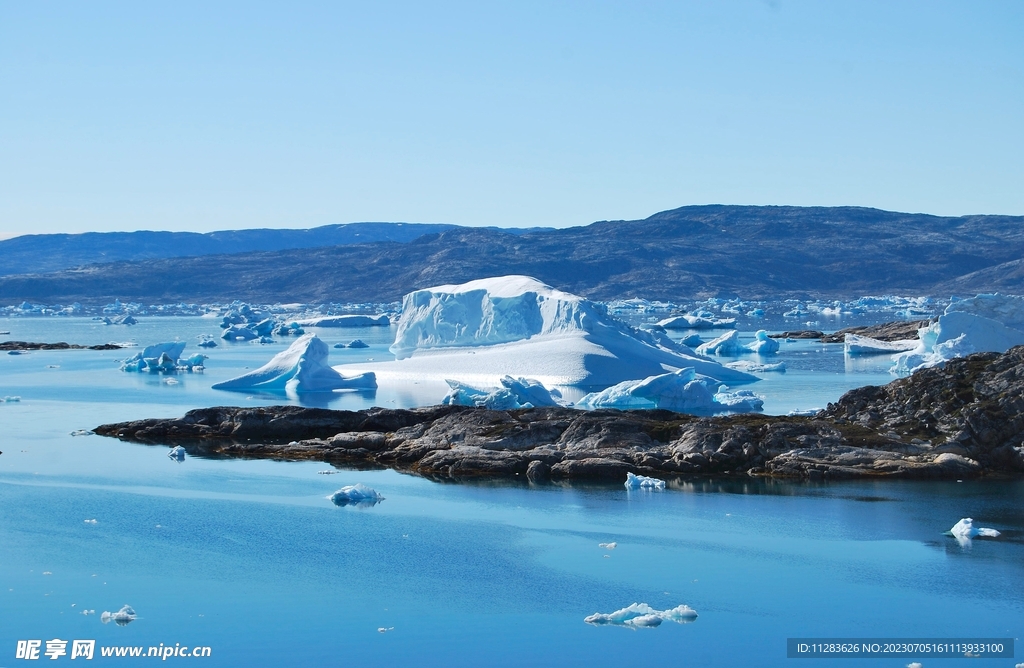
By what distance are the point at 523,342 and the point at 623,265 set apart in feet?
192

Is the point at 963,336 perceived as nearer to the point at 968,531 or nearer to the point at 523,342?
the point at 523,342

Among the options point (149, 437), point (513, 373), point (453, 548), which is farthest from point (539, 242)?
point (453, 548)

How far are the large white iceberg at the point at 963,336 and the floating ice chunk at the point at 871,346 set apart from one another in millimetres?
4143

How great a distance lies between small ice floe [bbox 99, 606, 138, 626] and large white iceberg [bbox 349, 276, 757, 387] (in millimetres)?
13019

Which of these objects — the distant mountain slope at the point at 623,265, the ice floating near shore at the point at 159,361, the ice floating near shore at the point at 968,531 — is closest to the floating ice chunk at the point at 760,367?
the ice floating near shore at the point at 159,361

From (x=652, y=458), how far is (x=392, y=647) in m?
5.47

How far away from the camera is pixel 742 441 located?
11.5 meters

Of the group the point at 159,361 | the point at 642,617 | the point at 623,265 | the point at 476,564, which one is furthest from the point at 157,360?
the point at 623,265

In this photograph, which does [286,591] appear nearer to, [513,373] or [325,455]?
[325,455]

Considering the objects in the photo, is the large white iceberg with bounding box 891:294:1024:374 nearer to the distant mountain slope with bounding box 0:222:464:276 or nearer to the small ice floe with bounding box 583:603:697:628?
the small ice floe with bounding box 583:603:697:628

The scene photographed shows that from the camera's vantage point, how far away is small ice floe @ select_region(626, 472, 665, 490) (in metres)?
10.7

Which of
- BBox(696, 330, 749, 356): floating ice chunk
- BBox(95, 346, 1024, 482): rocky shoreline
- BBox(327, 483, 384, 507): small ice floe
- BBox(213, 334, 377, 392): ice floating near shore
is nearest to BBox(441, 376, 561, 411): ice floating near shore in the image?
BBox(95, 346, 1024, 482): rocky shoreline

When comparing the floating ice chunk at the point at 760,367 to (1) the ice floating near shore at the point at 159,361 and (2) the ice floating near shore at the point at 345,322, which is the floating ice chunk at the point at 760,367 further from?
(2) the ice floating near shore at the point at 345,322

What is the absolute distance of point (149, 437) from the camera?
1430cm
